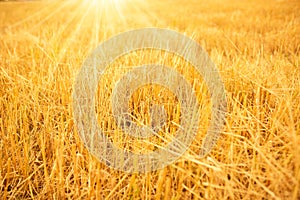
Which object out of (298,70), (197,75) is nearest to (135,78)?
(197,75)

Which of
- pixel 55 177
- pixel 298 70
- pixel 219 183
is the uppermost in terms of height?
pixel 298 70

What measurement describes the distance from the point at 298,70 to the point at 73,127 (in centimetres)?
123

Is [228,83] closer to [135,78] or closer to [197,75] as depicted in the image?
[197,75]

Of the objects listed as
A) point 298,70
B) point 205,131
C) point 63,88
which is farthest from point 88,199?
point 298,70

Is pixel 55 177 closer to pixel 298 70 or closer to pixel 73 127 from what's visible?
pixel 73 127

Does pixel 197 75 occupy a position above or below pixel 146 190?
above

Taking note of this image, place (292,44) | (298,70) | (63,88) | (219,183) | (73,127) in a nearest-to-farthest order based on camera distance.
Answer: (219,183) < (73,127) < (63,88) < (298,70) < (292,44)

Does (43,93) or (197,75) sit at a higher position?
(197,75)

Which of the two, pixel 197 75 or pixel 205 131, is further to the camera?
pixel 197 75

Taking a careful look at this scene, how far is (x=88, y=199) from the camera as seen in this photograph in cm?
79

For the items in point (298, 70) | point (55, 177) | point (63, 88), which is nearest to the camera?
point (55, 177)

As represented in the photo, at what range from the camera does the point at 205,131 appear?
3.03ft

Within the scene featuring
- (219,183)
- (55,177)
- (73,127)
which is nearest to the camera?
(219,183)

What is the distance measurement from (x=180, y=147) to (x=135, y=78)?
0.53m
